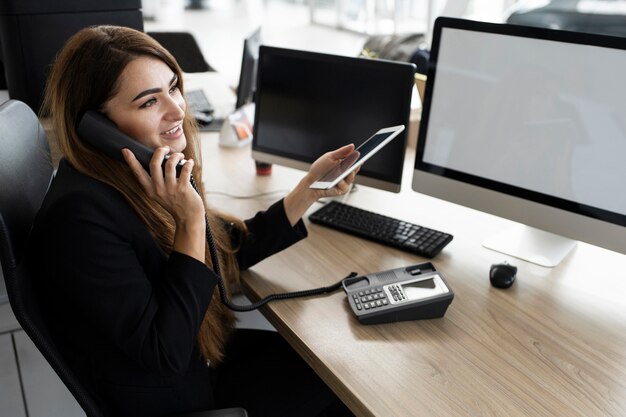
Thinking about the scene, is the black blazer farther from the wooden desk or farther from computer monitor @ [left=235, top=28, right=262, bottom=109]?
computer monitor @ [left=235, top=28, right=262, bottom=109]

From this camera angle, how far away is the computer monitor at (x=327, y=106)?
152cm

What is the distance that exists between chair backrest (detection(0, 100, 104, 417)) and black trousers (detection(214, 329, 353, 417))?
0.31m

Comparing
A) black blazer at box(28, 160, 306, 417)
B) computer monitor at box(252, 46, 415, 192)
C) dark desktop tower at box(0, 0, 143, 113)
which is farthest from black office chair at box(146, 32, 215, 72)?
black blazer at box(28, 160, 306, 417)

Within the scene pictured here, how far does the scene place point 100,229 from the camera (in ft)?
3.21

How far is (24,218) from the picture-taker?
1022 mm

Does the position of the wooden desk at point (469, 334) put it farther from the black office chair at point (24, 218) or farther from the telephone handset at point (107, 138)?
the telephone handset at point (107, 138)

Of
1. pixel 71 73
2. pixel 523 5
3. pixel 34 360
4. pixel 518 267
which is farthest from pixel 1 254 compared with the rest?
pixel 523 5

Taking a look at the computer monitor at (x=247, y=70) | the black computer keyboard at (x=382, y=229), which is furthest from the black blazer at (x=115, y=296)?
the computer monitor at (x=247, y=70)

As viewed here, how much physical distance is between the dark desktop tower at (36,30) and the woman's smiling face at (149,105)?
92 centimetres

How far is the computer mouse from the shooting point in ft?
4.21

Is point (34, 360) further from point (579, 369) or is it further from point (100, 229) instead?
point (579, 369)

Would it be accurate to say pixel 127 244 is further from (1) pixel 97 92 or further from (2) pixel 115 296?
(1) pixel 97 92

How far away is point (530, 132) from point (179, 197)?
0.76m

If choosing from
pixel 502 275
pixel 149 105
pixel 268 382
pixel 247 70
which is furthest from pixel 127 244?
pixel 247 70
